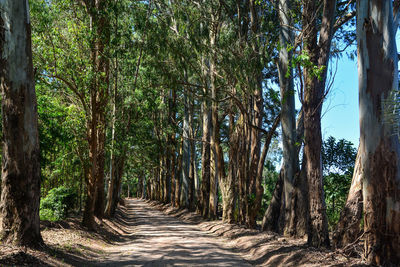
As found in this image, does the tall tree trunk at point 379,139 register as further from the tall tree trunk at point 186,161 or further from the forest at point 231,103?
the tall tree trunk at point 186,161

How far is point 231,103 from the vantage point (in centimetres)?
1923

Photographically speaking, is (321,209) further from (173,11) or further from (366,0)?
(173,11)

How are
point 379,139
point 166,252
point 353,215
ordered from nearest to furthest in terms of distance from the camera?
point 379,139
point 353,215
point 166,252

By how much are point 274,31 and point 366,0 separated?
986 centimetres

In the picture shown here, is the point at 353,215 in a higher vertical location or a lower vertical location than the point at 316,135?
lower

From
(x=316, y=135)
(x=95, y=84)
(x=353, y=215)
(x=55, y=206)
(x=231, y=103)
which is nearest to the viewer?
(x=353, y=215)

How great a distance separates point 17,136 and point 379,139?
660 cm

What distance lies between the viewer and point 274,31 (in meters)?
16.1

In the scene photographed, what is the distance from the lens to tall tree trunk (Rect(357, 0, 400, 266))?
611 cm

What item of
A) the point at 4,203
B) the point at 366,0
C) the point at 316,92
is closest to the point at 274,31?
the point at 316,92

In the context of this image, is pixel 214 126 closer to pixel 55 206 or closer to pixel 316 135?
pixel 55 206

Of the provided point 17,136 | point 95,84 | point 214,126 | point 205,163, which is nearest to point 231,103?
point 214,126

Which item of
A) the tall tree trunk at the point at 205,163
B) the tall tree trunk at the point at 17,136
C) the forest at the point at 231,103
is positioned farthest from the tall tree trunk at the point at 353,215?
the tall tree trunk at the point at 205,163

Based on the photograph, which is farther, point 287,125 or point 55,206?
point 55,206
